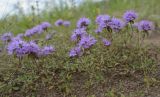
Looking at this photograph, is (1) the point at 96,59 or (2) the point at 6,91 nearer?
(2) the point at 6,91

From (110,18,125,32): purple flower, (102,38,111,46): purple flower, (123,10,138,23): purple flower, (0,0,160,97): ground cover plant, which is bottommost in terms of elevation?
(0,0,160,97): ground cover plant

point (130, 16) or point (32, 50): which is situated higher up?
point (130, 16)

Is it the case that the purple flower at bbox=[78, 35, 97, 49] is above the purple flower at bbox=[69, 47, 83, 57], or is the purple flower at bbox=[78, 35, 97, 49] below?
above

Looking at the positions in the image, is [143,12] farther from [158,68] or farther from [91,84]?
[91,84]

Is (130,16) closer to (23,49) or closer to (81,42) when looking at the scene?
(81,42)

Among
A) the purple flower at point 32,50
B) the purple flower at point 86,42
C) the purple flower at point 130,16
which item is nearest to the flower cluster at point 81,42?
the purple flower at point 86,42

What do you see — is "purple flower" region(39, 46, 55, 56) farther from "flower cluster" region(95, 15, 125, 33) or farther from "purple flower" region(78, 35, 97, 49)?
"flower cluster" region(95, 15, 125, 33)

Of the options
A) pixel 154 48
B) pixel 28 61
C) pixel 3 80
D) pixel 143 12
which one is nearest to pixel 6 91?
pixel 3 80

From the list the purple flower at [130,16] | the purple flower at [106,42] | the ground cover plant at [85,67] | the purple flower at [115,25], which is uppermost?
the purple flower at [130,16]

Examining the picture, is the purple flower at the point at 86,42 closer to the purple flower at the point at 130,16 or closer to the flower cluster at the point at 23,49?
the flower cluster at the point at 23,49

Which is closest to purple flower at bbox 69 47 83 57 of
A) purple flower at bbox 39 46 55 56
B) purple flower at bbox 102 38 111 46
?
purple flower at bbox 39 46 55 56

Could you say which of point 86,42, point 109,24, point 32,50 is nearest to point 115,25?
point 109,24
